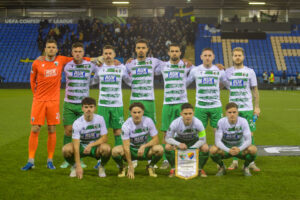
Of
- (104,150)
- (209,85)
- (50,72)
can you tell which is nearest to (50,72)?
(50,72)

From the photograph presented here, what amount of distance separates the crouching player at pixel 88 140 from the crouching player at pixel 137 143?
0.65 feet

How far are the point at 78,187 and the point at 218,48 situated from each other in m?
30.9

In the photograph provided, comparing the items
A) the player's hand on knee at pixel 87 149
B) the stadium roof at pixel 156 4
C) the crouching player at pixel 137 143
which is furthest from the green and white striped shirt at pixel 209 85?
the stadium roof at pixel 156 4

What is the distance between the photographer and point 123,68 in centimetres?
582

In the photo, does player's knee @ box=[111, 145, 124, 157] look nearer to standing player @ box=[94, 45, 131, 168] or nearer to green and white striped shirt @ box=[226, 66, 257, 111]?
standing player @ box=[94, 45, 131, 168]

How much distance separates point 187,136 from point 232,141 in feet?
2.20

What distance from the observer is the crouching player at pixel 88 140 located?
5.10 m

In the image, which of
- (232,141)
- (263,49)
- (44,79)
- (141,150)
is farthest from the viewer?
(263,49)

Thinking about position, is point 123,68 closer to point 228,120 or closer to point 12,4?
point 228,120

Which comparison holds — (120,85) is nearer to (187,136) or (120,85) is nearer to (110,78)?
(110,78)

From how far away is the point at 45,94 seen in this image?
18.4 ft

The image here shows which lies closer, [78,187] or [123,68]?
[78,187]

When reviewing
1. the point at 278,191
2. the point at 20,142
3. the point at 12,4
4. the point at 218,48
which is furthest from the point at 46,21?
the point at 278,191

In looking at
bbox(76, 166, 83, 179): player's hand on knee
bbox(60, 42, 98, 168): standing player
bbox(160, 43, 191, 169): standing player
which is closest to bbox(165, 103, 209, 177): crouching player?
bbox(160, 43, 191, 169): standing player
